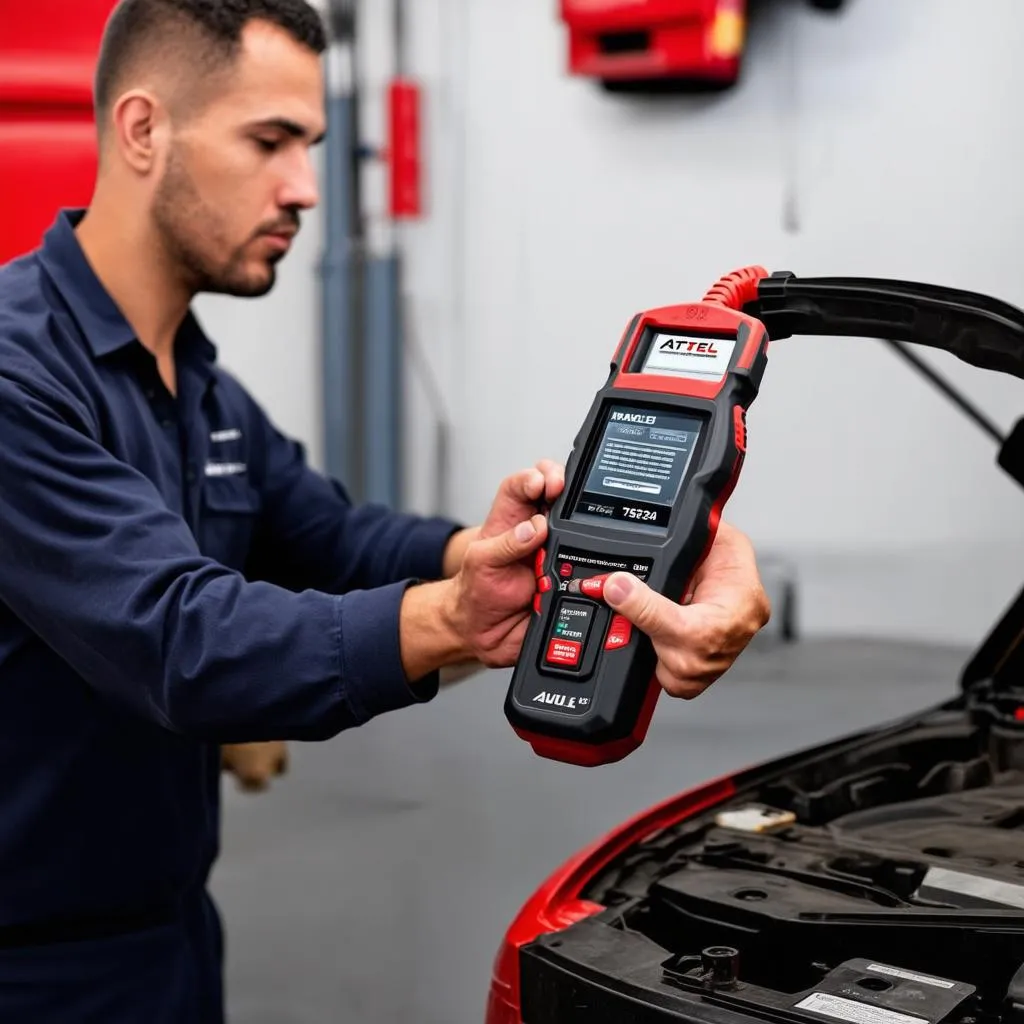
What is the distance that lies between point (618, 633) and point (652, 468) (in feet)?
0.37

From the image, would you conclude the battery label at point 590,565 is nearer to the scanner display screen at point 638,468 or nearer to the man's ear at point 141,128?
the scanner display screen at point 638,468

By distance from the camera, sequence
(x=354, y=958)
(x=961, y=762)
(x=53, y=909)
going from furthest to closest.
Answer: (x=354, y=958) → (x=961, y=762) → (x=53, y=909)

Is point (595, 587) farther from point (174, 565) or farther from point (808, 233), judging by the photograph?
point (808, 233)

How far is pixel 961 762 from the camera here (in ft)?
4.47

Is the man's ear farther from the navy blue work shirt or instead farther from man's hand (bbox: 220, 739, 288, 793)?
man's hand (bbox: 220, 739, 288, 793)

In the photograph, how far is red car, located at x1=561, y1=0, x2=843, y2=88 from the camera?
9.09ft

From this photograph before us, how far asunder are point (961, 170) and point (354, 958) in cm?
181

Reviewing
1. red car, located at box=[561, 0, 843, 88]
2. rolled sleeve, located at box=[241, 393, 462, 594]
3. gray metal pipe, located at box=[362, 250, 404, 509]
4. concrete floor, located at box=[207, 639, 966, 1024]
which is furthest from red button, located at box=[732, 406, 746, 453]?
gray metal pipe, located at box=[362, 250, 404, 509]

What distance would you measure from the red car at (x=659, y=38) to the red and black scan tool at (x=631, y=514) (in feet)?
6.56

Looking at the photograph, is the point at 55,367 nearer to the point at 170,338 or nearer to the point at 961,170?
the point at 170,338

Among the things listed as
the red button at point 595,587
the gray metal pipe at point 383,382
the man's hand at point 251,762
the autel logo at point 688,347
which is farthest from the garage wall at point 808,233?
the red button at point 595,587

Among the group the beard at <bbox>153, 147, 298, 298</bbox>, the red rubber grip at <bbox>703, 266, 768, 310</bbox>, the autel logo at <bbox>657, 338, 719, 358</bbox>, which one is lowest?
the autel logo at <bbox>657, 338, 719, 358</bbox>

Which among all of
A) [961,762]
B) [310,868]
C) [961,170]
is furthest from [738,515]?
[961,762]

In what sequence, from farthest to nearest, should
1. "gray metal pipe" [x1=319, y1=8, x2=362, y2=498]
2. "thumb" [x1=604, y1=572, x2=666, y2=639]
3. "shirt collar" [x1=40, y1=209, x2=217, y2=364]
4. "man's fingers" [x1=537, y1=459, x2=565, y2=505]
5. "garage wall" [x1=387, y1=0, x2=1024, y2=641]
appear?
"gray metal pipe" [x1=319, y1=8, x2=362, y2=498] → "garage wall" [x1=387, y1=0, x2=1024, y2=641] → "shirt collar" [x1=40, y1=209, x2=217, y2=364] → "man's fingers" [x1=537, y1=459, x2=565, y2=505] → "thumb" [x1=604, y1=572, x2=666, y2=639]
